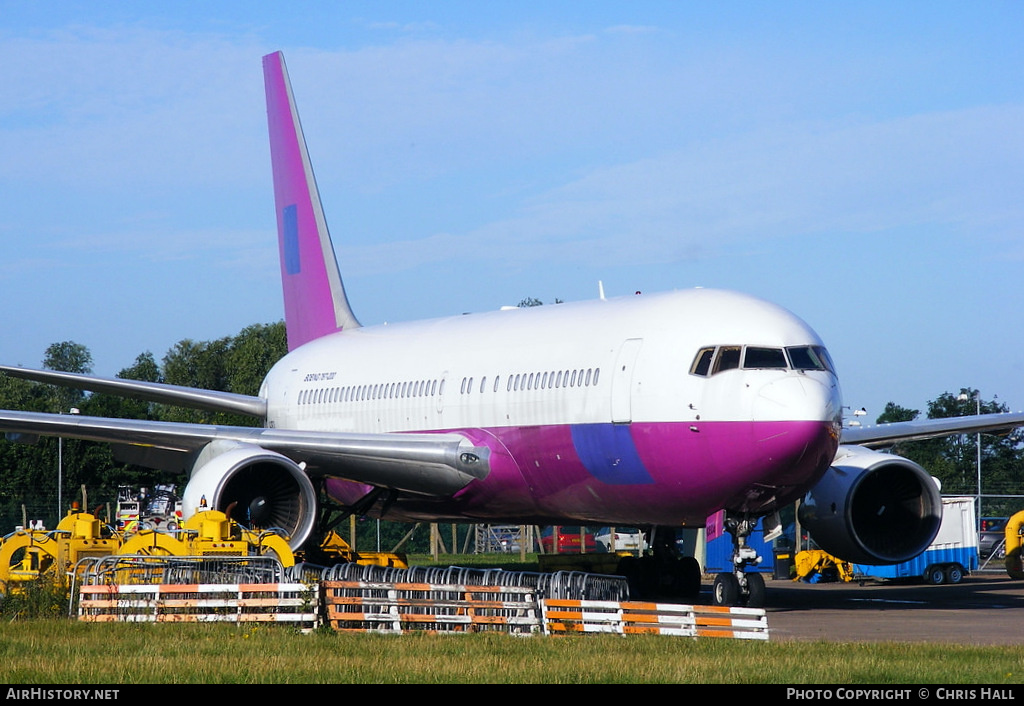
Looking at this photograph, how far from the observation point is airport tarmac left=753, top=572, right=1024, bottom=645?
14.6 metres

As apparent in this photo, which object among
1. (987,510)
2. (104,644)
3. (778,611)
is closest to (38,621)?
(104,644)

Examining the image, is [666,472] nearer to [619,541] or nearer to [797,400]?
[797,400]

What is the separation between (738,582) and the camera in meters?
17.1

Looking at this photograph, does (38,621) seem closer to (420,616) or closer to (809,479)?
(420,616)

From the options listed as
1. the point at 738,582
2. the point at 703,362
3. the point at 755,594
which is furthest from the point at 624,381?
the point at 755,594

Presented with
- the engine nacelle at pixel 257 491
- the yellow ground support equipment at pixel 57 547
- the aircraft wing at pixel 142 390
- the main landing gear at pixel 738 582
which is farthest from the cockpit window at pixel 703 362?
the aircraft wing at pixel 142 390

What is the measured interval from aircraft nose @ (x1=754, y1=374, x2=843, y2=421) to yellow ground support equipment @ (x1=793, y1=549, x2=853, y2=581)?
41.0 ft

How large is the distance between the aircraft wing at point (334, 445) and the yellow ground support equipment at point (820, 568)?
9.70 meters

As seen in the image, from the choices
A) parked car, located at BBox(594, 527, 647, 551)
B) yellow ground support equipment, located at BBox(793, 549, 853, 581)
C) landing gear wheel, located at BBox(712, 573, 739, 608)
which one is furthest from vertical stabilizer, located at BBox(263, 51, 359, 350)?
parked car, located at BBox(594, 527, 647, 551)

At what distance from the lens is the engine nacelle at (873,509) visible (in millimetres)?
19625

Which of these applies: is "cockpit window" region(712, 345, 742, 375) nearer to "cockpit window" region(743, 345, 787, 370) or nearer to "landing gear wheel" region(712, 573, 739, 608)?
"cockpit window" region(743, 345, 787, 370)

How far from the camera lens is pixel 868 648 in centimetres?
1237

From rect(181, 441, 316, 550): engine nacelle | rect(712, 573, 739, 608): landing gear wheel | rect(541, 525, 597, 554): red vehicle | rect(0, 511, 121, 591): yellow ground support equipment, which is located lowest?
rect(541, 525, 597, 554): red vehicle

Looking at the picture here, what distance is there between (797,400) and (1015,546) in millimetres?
13132
